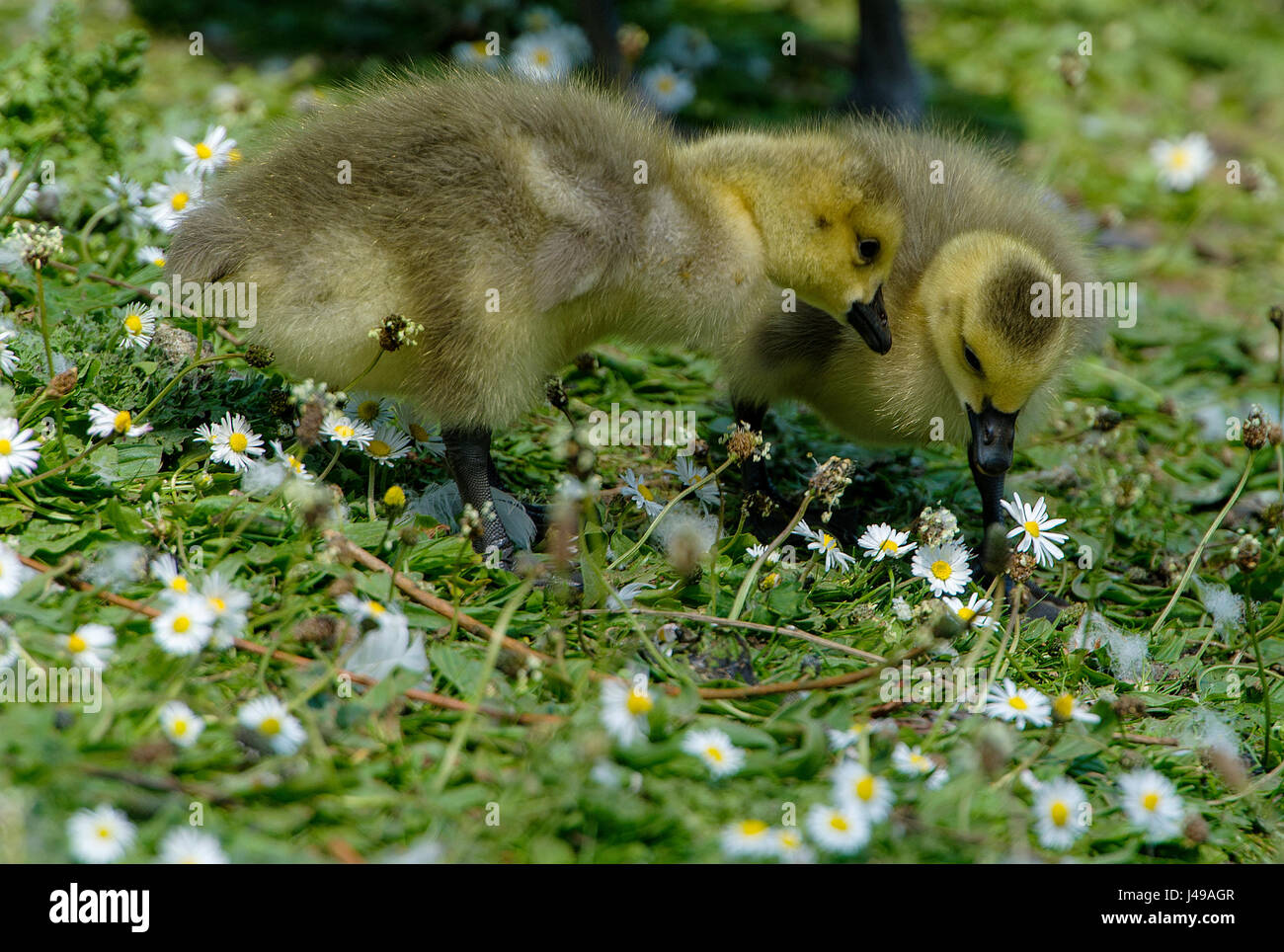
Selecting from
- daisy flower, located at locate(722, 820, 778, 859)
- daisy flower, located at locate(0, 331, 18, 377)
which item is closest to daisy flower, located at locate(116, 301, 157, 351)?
daisy flower, located at locate(0, 331, 18, 377)

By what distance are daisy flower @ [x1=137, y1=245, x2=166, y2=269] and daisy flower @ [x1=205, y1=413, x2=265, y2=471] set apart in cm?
66

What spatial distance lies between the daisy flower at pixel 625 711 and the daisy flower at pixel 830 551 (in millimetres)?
860

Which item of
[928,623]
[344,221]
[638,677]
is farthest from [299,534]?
[928,623]

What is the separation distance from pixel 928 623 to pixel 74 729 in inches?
64.2

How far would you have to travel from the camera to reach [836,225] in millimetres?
2834

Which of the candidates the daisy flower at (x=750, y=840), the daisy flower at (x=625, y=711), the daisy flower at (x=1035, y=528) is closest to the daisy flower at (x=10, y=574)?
the daisy flower at (x=625, y=711)

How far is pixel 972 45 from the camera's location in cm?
684

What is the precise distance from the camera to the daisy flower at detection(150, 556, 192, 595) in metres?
2.33

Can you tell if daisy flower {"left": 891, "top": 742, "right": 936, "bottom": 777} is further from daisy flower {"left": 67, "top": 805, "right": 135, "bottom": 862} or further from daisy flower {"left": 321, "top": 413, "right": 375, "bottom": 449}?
daisy flower {"left": 321, "top": 413, "right": 375, "bottom": 449}

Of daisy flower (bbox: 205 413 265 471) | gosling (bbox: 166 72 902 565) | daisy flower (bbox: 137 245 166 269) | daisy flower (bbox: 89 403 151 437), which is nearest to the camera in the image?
gosling (bbox: 166 72 902 565)

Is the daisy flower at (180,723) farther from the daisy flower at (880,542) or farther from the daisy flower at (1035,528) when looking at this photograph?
the daisy flower at (1035,528)

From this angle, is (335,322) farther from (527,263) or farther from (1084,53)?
(1084,53)

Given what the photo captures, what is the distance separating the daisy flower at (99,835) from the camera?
180cm

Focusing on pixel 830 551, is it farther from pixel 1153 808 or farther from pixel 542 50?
pixel 542 50
